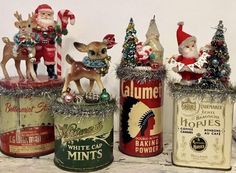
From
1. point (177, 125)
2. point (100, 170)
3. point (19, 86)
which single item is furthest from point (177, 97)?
point (19, 86)

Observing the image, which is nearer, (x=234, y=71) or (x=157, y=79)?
(x=157, y=79)

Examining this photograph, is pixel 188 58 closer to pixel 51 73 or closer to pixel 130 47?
pixel 130 47

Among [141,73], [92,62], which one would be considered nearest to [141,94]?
[141,73]

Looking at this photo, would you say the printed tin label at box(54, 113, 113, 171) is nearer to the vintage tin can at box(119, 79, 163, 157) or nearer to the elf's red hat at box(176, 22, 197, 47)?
the vintage tin can at box(119, 79, 163, 157)

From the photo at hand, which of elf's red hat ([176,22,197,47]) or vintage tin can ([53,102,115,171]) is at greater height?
elf's red hat ([176,22,197,47])

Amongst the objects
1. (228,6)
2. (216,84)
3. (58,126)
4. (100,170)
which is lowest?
(100,170)

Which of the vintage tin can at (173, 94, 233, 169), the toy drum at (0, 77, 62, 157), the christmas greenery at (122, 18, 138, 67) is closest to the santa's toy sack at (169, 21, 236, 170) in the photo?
the vintage tin can at (173, 94, 233, 169)

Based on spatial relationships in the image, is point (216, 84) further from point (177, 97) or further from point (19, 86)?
Result: point (19, 86)
